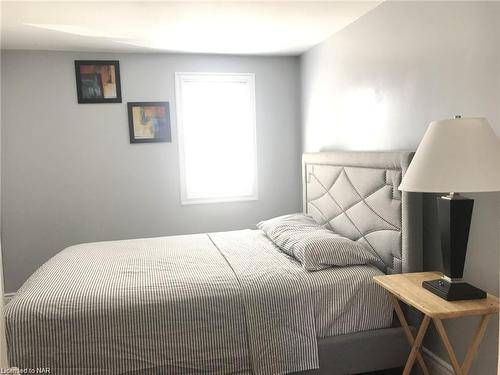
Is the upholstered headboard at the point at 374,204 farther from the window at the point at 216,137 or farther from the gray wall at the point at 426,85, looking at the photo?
the window at the point at 216,137

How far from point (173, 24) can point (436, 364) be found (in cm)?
287

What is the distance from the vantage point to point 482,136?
1.62m

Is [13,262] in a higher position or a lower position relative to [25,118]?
lower

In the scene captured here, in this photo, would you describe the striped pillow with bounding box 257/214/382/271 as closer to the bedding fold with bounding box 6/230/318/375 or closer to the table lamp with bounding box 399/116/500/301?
the bedding fold with bounding box 6/230/318/375

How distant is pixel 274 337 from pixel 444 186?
1.13 m

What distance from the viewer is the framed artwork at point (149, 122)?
3850 millimetres

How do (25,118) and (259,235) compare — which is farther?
(25,118)

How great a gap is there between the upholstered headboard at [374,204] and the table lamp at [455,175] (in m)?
0.39

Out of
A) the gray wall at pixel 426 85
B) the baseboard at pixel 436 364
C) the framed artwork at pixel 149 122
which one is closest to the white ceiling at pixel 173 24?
the gray wall at pixel 426 85

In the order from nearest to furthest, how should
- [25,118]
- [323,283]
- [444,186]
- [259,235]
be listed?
[444,186], [323,283], [259,235], [25,118]

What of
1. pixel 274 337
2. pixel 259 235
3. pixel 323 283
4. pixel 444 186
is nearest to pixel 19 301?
pixel 274 337

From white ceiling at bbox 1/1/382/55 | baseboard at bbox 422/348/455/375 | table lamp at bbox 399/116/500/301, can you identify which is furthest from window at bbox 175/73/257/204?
table lamp at bbox 399/116/500/301

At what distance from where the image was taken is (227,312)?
204cm

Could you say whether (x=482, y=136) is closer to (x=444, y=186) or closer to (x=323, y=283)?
(x=444, y=186)
